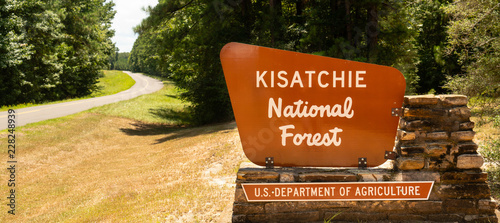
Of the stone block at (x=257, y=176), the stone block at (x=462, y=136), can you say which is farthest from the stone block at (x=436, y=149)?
the stone block at (x=257, y=176)

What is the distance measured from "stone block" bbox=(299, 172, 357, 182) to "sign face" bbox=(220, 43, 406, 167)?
17 centimetres

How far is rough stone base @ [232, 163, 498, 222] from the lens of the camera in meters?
3.63

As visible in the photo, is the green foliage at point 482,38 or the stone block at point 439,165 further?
the green foliage at point 482,38

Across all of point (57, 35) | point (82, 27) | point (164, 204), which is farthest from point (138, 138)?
point (82, 27)

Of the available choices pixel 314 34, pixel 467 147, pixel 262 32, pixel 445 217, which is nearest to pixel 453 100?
pixel 467 147

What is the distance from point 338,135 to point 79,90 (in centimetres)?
3868

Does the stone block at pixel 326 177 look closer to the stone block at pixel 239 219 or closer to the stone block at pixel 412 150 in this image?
the stone block at pixel 412 150

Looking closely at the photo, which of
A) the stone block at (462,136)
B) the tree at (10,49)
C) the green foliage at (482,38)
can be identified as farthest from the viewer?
the tree at (10,49)

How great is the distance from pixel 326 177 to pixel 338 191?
19 centimetres

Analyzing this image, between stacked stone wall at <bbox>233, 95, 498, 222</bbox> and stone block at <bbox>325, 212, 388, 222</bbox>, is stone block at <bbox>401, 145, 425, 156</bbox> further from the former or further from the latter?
stone block at <bbox>325, 212, 388, 222</bbox>

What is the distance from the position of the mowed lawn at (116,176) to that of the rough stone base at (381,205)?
0.51 m

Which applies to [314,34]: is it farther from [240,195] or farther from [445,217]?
[240,195]

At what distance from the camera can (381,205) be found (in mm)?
3646

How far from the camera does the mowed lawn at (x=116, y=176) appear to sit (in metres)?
5.52
